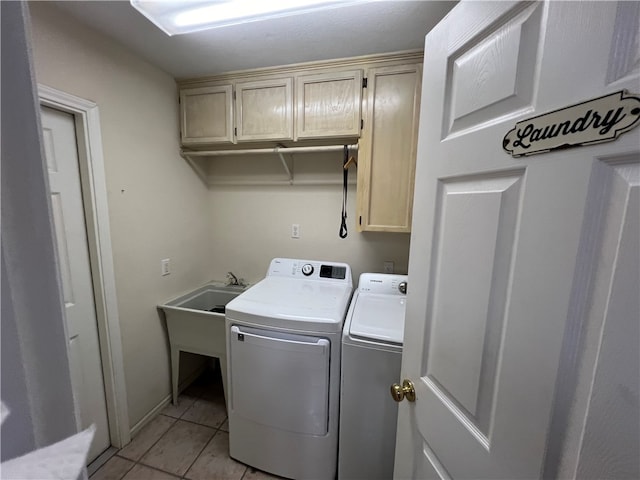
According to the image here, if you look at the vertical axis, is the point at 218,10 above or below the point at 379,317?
above

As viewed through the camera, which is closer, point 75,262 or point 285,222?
point 75,262

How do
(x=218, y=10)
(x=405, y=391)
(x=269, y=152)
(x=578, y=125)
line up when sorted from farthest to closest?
(x=269, y=152)
(x=218, y=10)
(x=405, y=391)
(x=578, y=125)

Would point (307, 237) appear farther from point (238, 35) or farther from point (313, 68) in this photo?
point (238, 35)

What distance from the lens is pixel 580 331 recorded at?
397mm

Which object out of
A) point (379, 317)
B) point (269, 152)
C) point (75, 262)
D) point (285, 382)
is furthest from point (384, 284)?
point (75, 262)

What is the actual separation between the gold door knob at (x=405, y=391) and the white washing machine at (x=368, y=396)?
0.38 meters

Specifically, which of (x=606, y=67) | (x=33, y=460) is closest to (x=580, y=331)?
(x=606, y=67)

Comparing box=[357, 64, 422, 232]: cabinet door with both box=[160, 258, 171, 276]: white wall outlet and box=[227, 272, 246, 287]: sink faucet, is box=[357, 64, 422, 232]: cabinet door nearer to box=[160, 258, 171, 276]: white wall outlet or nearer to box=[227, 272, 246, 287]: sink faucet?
box=[227, 272, 246, 287]: sink faucet

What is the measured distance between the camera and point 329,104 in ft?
5.59

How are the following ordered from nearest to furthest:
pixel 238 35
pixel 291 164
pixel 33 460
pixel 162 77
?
pixel 33 460 < pixel 238 35 < pixel 162 77 < pixel 291 164

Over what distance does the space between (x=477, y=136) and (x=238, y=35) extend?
1474mm

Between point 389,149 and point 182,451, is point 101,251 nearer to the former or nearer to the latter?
point 182,451

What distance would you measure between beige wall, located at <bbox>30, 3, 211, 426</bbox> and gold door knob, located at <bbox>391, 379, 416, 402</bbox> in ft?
5.51

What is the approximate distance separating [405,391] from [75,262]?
1.77 metres
